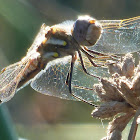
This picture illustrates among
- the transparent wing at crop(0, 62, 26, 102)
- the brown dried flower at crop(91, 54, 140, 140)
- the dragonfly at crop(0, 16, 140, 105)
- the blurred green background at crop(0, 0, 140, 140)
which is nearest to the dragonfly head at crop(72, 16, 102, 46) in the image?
the dragonfly at crop(0, 16, 140, 105)

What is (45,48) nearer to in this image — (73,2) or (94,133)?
(94,133)

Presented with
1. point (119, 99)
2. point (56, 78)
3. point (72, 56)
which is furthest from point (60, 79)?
point (119, 99)

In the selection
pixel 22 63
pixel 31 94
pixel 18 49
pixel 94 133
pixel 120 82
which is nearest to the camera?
pixel 120 82

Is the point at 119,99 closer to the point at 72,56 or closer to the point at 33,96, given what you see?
the point at 72,56

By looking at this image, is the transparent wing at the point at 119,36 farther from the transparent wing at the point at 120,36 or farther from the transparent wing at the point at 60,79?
the transparent wing at the point at 60,79

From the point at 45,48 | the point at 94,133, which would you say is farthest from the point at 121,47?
the point at 94,133

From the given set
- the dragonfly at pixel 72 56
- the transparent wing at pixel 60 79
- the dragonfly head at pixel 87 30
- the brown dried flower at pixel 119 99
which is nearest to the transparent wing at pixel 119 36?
the dragonfly at pixel 72 56

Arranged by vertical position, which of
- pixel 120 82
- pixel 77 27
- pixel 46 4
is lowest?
pixel 120 82
